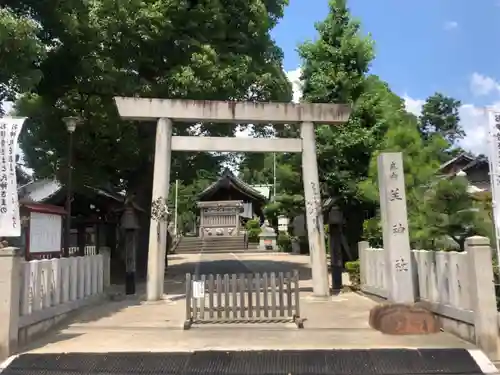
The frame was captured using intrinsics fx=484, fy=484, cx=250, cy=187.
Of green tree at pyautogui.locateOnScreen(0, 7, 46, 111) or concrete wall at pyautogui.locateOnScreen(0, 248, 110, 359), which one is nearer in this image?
concrete wall at pyautogui.locateOnScreen(0, 248, 110, 359)

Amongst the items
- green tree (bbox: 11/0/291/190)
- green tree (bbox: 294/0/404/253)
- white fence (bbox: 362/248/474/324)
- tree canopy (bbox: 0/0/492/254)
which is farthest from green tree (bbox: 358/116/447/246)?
green tree (bbox: 11/0/291/190)

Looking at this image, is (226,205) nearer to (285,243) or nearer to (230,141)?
(285,243)

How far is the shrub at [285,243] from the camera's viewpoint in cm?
3684

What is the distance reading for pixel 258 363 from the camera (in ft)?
21.9

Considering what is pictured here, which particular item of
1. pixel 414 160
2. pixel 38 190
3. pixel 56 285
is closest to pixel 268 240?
pixel 38 190

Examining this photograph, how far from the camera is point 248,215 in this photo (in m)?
46.3

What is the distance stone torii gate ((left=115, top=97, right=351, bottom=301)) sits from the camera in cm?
1247

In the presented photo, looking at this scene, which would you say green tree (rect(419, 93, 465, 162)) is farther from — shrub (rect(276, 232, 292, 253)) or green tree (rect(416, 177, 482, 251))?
green tree (rect(416, 177, 482, 251))

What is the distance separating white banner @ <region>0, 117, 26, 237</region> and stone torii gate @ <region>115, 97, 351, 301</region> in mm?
4092

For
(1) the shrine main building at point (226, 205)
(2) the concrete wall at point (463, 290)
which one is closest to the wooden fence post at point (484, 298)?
(2) the concrete wall at point (463, 290)

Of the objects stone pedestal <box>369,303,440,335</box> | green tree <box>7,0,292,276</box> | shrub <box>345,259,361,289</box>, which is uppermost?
green tree <box>7,0,292,276</box>

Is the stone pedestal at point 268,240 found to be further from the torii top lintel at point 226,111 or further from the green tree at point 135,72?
the torii top lintel at point 226,111

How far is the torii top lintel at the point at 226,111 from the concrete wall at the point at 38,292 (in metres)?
3.96

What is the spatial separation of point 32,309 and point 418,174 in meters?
9.31
